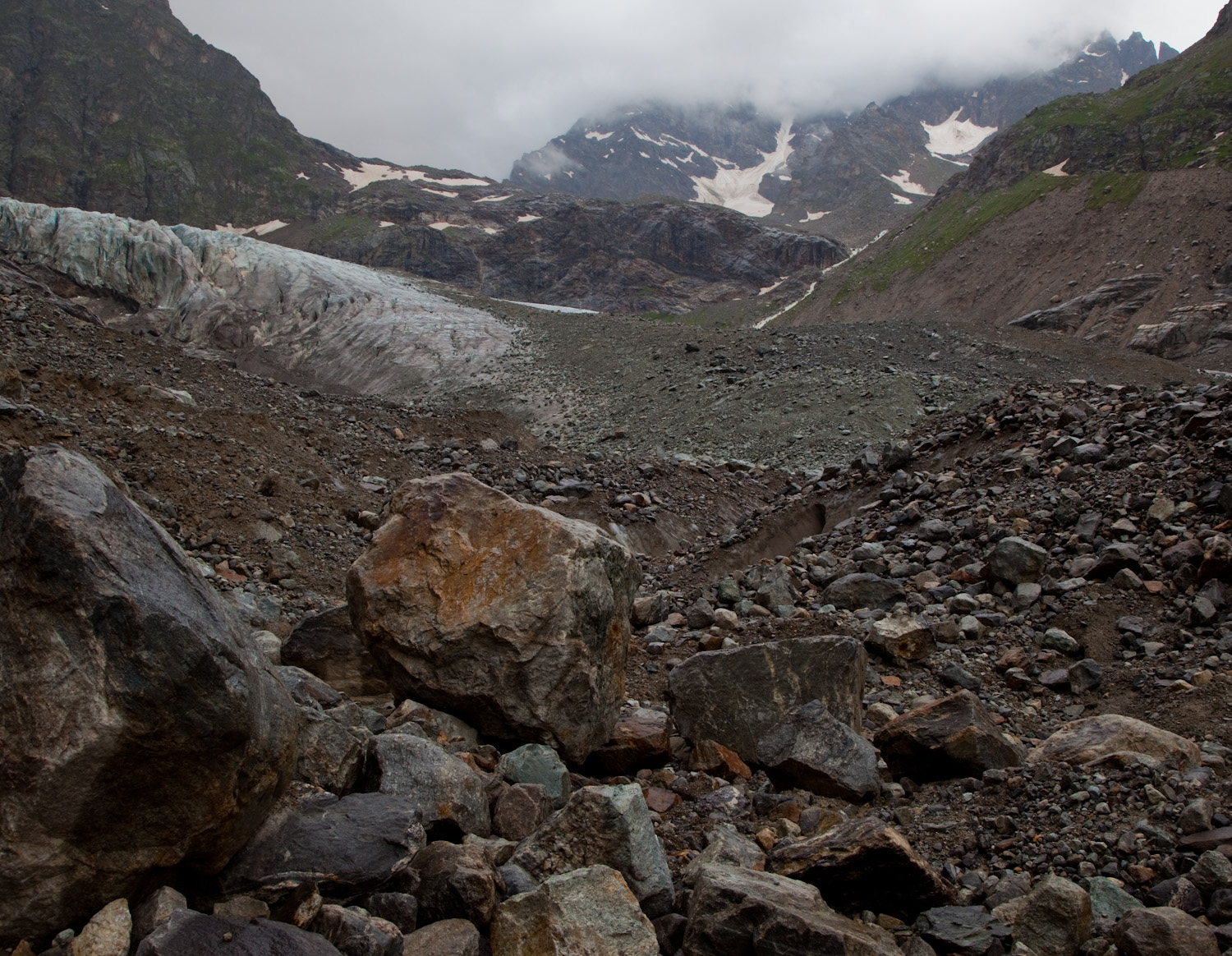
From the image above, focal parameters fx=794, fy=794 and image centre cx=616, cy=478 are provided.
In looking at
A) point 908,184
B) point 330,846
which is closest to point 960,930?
point 330,846

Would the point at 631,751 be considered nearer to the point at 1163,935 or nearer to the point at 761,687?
the point at 761,687

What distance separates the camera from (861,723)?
6348 mm

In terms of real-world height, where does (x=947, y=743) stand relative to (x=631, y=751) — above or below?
above

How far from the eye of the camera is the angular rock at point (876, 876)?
3.79m

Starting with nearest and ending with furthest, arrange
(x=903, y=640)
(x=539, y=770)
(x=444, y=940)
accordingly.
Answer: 1. (x=444, y=940)
2. (x=539, y=770)
3. (x=903, y=640)

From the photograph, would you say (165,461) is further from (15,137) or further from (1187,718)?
(15,137)

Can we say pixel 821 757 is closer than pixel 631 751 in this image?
Yes

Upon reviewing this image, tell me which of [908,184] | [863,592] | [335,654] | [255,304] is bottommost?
[335,654]

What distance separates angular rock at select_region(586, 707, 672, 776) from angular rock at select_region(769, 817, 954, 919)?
1911 mm

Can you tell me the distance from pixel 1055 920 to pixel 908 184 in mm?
213808

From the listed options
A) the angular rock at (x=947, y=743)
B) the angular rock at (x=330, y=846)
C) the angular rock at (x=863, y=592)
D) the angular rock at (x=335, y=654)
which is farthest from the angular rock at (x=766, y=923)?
the angular rock at (x=863, y=592)

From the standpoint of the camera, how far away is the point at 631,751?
573 centimetres

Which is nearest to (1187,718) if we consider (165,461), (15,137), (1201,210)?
(165,461)

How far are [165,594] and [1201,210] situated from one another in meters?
60.9
